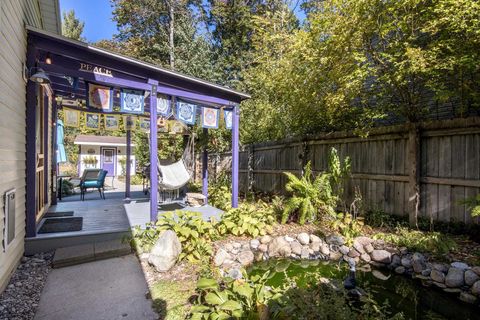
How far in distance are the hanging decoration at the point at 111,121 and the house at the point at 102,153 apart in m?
9.23

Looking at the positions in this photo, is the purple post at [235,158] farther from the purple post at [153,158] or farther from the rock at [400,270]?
the rock at [400,270]

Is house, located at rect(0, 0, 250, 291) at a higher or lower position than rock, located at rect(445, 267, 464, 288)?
higher

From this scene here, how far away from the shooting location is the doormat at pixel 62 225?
4.11 m

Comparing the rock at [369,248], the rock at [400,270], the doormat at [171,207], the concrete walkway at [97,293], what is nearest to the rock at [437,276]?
the rock at [400,270]

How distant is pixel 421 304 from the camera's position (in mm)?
3080

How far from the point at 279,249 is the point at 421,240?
1927 millimetres

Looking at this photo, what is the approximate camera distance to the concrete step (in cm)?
337

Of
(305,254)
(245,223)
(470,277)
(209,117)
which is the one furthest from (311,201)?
(209,117)

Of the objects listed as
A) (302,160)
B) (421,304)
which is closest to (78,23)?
(302,160)

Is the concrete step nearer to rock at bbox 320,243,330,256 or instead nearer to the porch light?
the porch light

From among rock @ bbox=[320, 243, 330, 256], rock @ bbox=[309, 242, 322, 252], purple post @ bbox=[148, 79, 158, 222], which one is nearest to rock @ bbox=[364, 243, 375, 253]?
rock @ bbox=[320, 243, 330, 256]

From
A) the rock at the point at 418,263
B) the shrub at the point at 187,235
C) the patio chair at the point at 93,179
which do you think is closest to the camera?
the rock at the point at 418,263

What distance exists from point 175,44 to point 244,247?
40.8 ft

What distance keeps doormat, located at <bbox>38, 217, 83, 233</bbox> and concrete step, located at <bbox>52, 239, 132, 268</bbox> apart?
1.75 feet
